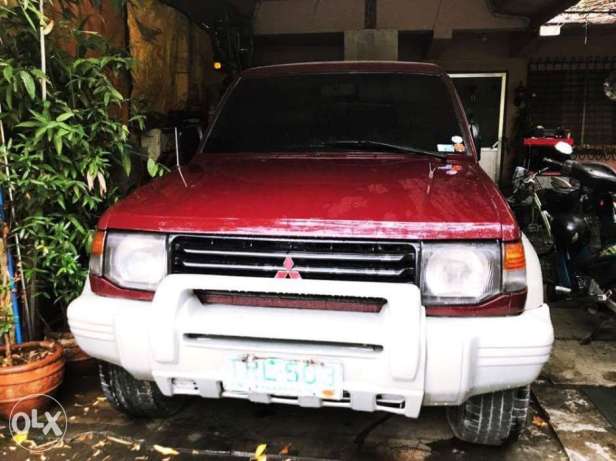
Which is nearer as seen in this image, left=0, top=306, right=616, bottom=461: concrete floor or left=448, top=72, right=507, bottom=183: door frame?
left=0, top=306, right=616, bottom=461: concrete floor

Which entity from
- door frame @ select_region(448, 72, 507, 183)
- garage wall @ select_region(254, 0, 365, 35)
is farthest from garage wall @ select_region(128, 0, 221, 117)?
door frame @ select_region(448, 72, 507, 183)

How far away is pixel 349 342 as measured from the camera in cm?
184

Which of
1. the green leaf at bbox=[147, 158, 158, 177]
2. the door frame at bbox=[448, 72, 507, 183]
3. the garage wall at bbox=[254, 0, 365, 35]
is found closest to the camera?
the green leaf at bbox=[147, 158, 158, 177]

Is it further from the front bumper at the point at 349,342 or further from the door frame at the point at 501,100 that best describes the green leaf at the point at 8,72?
the door frame at the point at 501,100

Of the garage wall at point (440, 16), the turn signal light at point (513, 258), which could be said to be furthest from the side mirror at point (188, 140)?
the garage wall at point (440, 16)

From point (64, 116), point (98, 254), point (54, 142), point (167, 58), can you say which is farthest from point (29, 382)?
point (167, 58)

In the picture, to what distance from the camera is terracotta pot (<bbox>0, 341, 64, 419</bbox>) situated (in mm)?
2648

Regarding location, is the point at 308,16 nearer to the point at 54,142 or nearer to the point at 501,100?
the point at 501,100

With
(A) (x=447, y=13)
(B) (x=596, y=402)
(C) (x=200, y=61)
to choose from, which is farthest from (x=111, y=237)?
(A) (x=447, y=13)

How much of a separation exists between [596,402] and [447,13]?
7.20 m

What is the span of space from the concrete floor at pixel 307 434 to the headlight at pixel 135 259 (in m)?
0.86

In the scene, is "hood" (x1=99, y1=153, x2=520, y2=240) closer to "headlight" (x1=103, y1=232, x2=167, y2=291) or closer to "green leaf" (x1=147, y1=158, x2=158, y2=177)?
"headlight" (x1=103, y1=232, x2=167, y2=291)

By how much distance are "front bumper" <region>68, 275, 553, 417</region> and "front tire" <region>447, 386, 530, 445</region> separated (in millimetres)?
322

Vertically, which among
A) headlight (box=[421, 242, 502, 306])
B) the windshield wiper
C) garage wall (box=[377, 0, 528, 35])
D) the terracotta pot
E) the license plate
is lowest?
the terracotta pot
